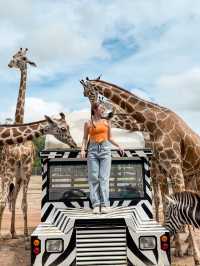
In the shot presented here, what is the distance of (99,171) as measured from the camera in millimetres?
6059

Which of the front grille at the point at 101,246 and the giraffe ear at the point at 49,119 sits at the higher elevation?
the giraffe ear at the point at 49,119

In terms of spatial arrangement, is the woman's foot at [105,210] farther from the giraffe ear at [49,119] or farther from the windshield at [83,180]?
the giraffe ear at [49,119]

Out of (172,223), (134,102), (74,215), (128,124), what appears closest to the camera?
(74,215)

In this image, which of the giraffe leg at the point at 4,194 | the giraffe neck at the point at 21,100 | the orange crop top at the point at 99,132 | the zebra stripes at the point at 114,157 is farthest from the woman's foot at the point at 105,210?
the giraffe neck at the point at 21,100

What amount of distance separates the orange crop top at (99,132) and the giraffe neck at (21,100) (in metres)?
6.12

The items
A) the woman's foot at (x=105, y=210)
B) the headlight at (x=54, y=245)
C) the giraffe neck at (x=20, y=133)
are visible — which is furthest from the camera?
the giraffe neck at (x=20, y=133)

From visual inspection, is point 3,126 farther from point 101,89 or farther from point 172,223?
point 172,223

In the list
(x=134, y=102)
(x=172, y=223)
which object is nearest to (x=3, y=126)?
(x=134, y=102)

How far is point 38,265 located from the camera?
523cm

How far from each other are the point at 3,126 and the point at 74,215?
4702 mm

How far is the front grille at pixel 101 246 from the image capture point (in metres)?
5.13

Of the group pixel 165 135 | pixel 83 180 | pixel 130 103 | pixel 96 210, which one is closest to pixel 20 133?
pixel 130 103

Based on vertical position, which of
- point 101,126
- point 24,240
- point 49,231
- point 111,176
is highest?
point 101,126

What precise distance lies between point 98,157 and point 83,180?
61 cm
